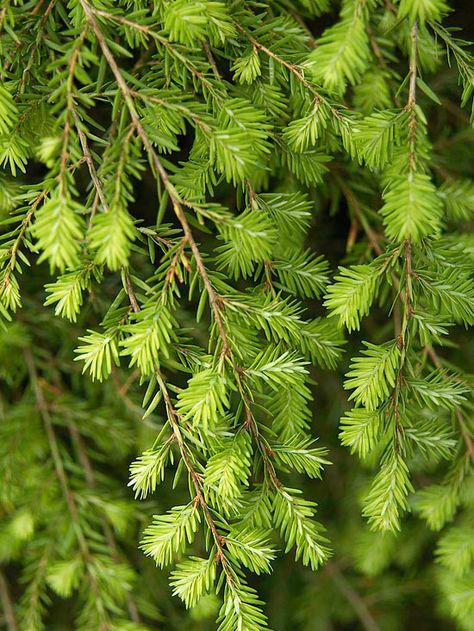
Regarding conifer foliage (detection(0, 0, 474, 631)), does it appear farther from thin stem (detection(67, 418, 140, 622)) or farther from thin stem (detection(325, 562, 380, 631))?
thin stem (detection(325, 562, 380, 631))

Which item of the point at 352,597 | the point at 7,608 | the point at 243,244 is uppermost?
the point at 243,244

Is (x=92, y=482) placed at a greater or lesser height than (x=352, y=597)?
greater

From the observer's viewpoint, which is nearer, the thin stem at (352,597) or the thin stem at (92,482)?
the thin stem at (92,482)

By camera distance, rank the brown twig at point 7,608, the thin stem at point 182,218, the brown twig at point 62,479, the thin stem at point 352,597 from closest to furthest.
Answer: the thin stem at point 182,218 < the brown twig at point 62,479 < the brown twig at point 7,608 < the thin stem at point 352,597

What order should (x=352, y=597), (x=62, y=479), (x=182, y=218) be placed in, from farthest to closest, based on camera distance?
(x=352, y=597) → (x=62, y=479) → (x=182, y=218)

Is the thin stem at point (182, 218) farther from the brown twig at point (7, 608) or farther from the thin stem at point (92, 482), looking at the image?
the brown twig at point (7, 608)

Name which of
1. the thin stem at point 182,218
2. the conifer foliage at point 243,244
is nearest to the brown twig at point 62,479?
the conifer foliage at point 243,244

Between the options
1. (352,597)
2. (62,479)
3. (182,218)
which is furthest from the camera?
(352,597)

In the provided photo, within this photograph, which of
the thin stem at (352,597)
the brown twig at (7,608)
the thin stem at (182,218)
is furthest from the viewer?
the thin stem at (352,597)

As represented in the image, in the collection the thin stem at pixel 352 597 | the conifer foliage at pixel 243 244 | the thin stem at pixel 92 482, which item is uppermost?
the conifer foliage at pixel 243 244

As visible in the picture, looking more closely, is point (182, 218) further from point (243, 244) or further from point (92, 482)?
point (92, 482)

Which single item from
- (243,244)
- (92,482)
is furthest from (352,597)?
(243,244)

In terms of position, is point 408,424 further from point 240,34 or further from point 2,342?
point 2,342

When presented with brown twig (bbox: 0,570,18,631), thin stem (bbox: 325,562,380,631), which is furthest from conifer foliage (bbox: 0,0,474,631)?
thin stem (bbox: 325,562,380,631)
